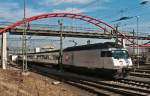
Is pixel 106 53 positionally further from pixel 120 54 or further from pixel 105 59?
pixel 120 54

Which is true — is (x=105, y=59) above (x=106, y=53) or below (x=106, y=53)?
below

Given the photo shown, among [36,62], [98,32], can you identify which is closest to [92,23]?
[98,32]

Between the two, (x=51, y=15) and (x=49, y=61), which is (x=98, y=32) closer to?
(x=51, y=15)

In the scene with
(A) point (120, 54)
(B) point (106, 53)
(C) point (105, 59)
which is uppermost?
(B) point (106, 53)

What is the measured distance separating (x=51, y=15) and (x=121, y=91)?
182ft

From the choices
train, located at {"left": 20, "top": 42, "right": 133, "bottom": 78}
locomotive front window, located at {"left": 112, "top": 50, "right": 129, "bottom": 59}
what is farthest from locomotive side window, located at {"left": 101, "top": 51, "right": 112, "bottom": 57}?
locomotive front window, located at {"left": 112, "top": 50, "right": 129, "bottom": 59}

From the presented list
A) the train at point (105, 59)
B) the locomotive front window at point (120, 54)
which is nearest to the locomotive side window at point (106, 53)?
the train at point (105, 59)

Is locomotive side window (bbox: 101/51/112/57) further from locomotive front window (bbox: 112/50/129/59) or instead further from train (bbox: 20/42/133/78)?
locomotive front window (bbox: 112/50/129/59)

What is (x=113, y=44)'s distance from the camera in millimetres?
34625

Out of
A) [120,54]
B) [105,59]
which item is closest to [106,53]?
[105,59]

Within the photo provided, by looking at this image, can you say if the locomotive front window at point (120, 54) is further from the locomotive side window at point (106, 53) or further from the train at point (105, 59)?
the locomotive side window at point (106, 53)

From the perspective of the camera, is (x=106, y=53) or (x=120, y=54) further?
(x=120, y=54)

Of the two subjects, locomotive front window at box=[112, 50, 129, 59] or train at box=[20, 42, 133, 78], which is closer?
train at box=[20, 42, 133, 78]

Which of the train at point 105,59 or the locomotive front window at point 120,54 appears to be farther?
the locomotive front window at point 120,54
